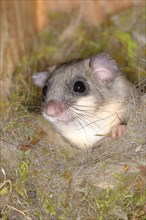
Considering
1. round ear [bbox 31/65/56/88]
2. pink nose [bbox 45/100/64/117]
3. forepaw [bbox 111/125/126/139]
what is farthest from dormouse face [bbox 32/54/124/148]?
round ear [bbox 31/65/56/88]

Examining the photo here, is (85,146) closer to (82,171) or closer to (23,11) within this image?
(82,171)

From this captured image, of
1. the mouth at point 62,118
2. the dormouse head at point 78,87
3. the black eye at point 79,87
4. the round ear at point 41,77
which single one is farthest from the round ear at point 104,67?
the round ear at point 41,77

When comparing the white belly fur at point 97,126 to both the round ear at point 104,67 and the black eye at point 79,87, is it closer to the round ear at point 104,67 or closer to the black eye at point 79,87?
the black eye at point 79,87

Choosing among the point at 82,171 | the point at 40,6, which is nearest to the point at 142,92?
the point at 82,171

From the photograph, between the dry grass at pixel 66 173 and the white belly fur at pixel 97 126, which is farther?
the white belly fur at pixel 97 126

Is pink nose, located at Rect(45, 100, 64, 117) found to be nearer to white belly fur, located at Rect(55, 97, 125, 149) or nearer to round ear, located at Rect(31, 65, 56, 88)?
white belly fur, located at Rect(55, 97, 125, 149)

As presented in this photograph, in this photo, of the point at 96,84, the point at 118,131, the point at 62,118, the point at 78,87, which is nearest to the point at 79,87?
the point at 78,87
